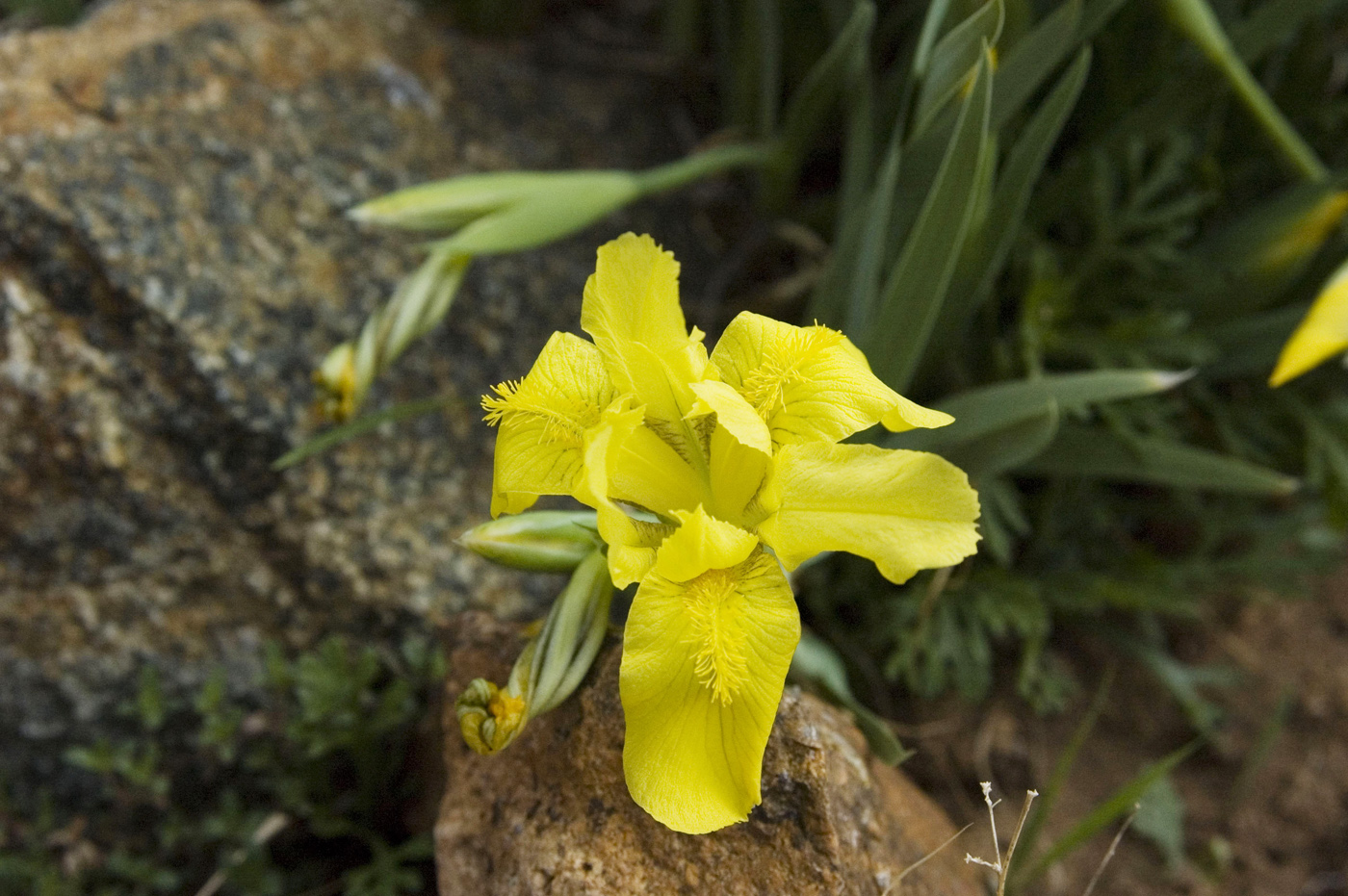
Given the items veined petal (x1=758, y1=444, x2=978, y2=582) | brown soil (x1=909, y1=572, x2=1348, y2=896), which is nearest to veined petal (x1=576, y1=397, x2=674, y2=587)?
veined petal (x1=758, y1=444, x2=978, y2=582)

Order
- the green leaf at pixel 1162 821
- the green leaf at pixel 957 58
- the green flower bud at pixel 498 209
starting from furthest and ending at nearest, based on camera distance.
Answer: the green leaf at pixel 1162 821 < the green flower bud at pixel 498 209 < the green leaf at pixel 957 58

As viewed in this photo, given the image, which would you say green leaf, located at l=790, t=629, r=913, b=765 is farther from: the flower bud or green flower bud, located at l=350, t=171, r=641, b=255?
green flower bud, located at l=350, t=171, r=641, b=255

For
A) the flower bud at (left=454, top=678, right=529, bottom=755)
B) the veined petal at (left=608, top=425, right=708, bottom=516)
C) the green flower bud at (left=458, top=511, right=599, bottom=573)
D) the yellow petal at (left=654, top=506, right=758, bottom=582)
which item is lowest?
the flower bud at (left=454, top=678, right=529, bottom=755)

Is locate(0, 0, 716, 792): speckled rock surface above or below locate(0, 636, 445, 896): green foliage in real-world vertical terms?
above

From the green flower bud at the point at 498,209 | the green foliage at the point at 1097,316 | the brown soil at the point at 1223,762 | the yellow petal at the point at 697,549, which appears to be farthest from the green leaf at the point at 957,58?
the brown soil at the point at 1223,762

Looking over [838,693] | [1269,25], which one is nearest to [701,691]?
[838,693]

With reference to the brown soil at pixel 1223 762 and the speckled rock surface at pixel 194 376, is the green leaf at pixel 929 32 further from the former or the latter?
the brown soil at pixel 1223 762

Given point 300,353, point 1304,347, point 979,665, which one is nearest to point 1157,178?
point 1304,347

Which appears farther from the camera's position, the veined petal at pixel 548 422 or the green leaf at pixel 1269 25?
the green leaf at pixel 1269 25
